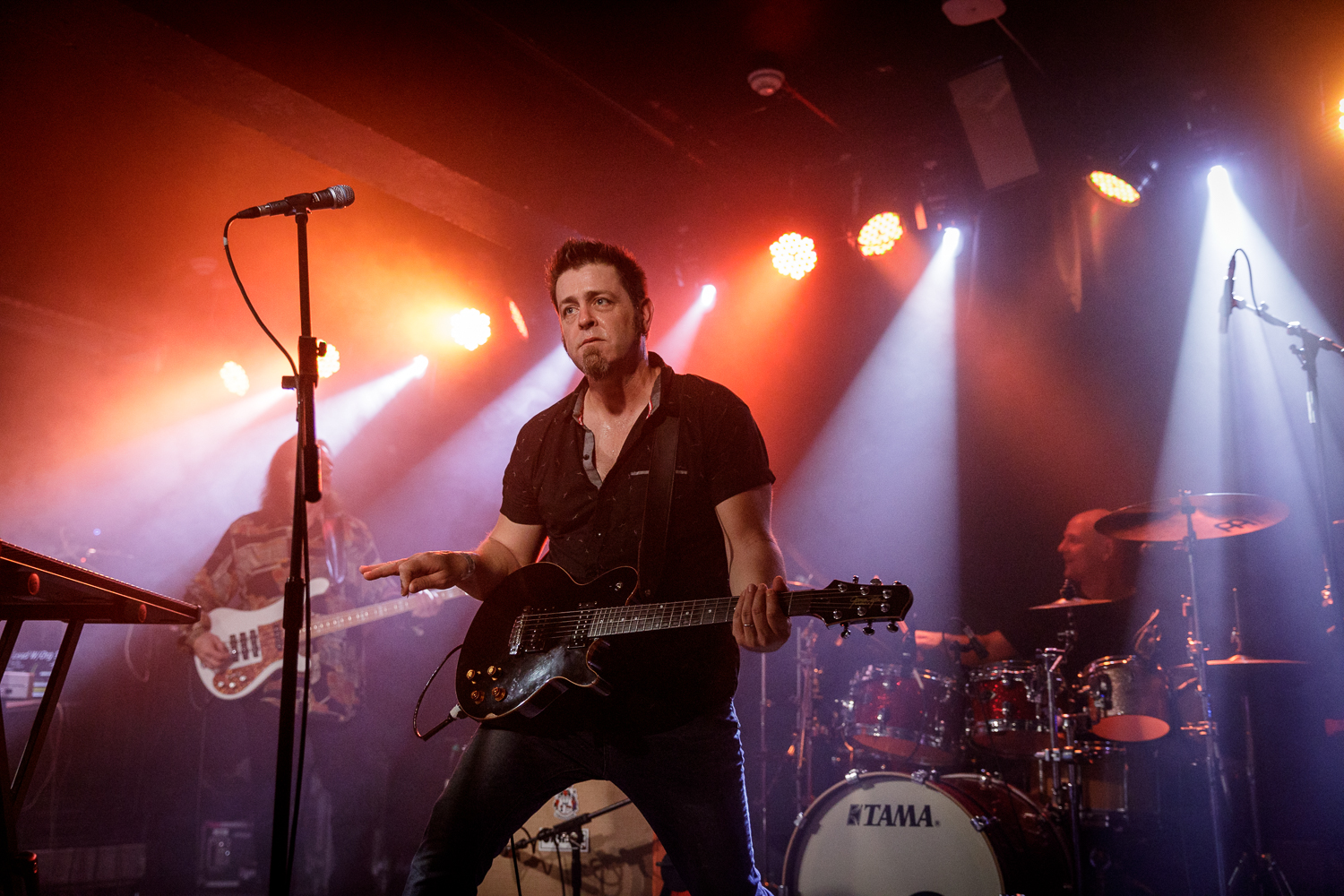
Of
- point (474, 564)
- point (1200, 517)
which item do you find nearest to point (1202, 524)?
point (1200, 517)

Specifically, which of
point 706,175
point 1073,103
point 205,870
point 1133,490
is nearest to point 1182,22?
point 1073,103

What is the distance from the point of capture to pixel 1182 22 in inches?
211

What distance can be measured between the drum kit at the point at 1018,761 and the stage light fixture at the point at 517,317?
14.3 ft

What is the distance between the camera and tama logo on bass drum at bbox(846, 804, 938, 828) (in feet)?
16.0

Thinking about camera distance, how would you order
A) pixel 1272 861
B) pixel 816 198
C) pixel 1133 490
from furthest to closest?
pixel 1133 490, pixel 816 198, pixel 1272 861

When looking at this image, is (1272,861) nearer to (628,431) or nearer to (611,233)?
(628,431)

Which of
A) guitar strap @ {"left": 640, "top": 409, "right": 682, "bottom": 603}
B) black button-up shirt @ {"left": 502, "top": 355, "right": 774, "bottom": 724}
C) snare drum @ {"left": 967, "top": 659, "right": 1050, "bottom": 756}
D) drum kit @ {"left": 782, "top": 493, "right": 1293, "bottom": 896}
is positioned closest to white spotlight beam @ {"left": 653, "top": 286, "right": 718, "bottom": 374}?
drum kit @ {"left": 782, "top": 493, "right": 1293, "bottom": 896}

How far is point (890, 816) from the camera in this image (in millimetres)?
4953

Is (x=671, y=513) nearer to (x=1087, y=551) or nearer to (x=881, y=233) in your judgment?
(x=881, y=233)

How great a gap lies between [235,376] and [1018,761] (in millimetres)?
7705

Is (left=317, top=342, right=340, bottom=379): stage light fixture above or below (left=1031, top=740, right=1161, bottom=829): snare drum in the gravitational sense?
above

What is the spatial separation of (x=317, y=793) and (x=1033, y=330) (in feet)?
22.6

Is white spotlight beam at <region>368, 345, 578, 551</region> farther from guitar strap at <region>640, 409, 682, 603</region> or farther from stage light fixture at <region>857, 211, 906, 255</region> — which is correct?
guitar strap at <region>640, 409, 682, 603</region>

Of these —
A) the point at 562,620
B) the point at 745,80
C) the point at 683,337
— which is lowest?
the point at 562,620
